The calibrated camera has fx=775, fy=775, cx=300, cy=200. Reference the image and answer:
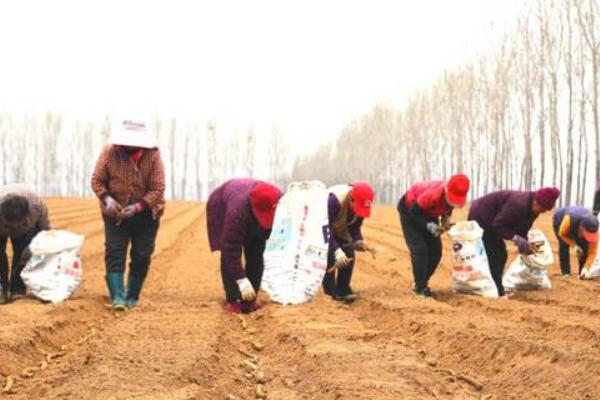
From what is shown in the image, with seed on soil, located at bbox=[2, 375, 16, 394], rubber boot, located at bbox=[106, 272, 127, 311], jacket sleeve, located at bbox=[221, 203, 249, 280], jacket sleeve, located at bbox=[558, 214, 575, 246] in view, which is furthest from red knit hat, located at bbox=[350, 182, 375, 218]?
jacket sleeve, located at bbox=[558, 214, 575, 246]

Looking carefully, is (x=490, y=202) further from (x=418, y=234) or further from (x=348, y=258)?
(x=348, y=258)

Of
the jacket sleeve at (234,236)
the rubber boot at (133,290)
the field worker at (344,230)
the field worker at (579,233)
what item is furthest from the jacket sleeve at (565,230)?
the rubber boot at (133,290)

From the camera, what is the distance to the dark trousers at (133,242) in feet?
18.7

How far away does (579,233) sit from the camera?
8203 millimetres

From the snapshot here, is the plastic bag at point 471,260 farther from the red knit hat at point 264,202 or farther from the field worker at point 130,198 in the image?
the field worker at point 130,198

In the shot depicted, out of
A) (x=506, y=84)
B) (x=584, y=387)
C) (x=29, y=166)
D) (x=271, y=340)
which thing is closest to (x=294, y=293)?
(x=271, y=340)

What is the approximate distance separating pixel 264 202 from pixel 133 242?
120 centimetres

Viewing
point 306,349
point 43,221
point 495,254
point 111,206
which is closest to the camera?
point 306,349

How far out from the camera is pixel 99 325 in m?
5.04

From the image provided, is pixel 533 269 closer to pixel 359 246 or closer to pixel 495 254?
pixel 495 254

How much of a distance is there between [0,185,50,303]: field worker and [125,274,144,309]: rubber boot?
0.85m

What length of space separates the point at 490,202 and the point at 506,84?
18665 mm

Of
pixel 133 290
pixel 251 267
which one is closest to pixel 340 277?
pixel 251 267

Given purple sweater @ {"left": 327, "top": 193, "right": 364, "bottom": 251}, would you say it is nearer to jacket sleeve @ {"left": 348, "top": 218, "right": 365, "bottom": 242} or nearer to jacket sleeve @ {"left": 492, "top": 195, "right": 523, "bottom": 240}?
jacket sleeve @ {"left": 348, "top": 218, "right": 365, "bottom": 242}
